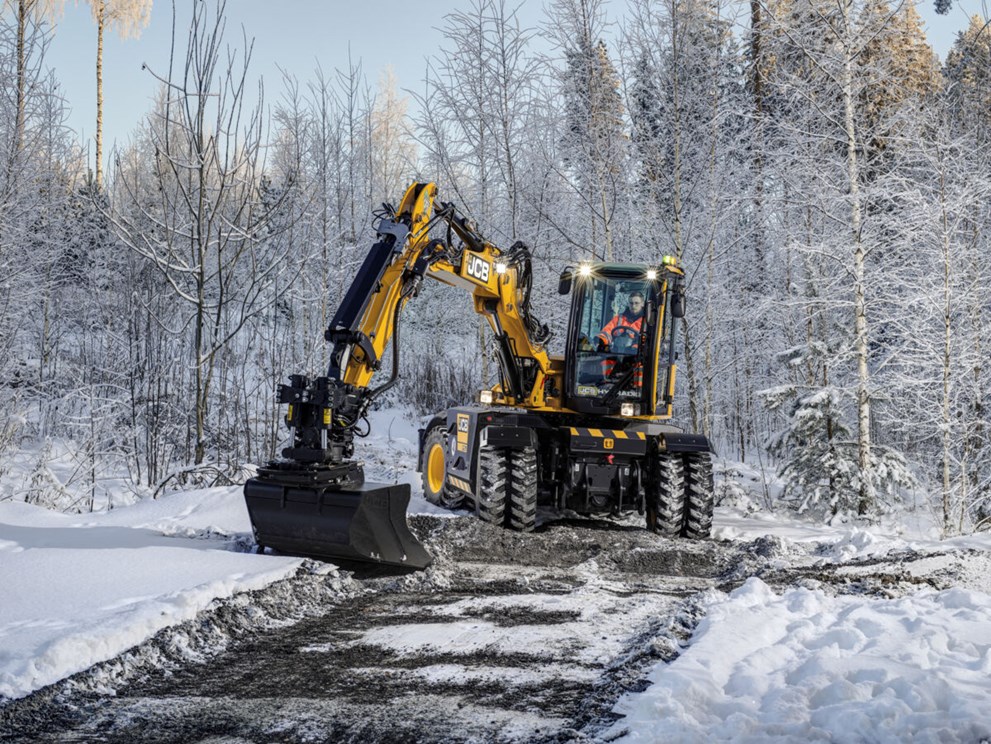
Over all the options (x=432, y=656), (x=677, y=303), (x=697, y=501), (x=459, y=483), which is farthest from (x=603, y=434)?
(x=432, y=656)

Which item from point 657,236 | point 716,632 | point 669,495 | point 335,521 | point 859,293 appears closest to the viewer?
point 716,632

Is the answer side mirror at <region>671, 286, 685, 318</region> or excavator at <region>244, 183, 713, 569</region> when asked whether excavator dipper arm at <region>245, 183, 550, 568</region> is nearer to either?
excavator at <region>244, 183, 713, 569</region>

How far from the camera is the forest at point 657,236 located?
36.7 feet

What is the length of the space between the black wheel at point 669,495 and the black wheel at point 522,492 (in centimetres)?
137

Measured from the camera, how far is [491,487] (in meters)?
8.73

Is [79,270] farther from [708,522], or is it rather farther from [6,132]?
[708,522]

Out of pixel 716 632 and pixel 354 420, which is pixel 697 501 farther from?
pixel 716 632

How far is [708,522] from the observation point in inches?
352

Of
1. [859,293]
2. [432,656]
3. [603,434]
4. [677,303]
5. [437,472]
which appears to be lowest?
[432,656]

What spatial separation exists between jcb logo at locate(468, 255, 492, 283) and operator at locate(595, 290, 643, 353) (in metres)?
1.55

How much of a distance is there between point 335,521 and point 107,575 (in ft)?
5.46

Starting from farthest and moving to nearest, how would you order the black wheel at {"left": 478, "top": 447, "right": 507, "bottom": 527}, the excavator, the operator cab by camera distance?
the operator cab < the black wheel at {"left": 478, "top": 447, "right": 507, "bottom": 527} < the excavator

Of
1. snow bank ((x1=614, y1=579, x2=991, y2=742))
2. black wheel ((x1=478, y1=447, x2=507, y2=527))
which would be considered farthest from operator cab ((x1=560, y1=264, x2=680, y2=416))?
snow bank ((x1=614, y1=579, x2=991, y2=742))

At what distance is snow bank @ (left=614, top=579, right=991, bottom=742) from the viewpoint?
328 cm
